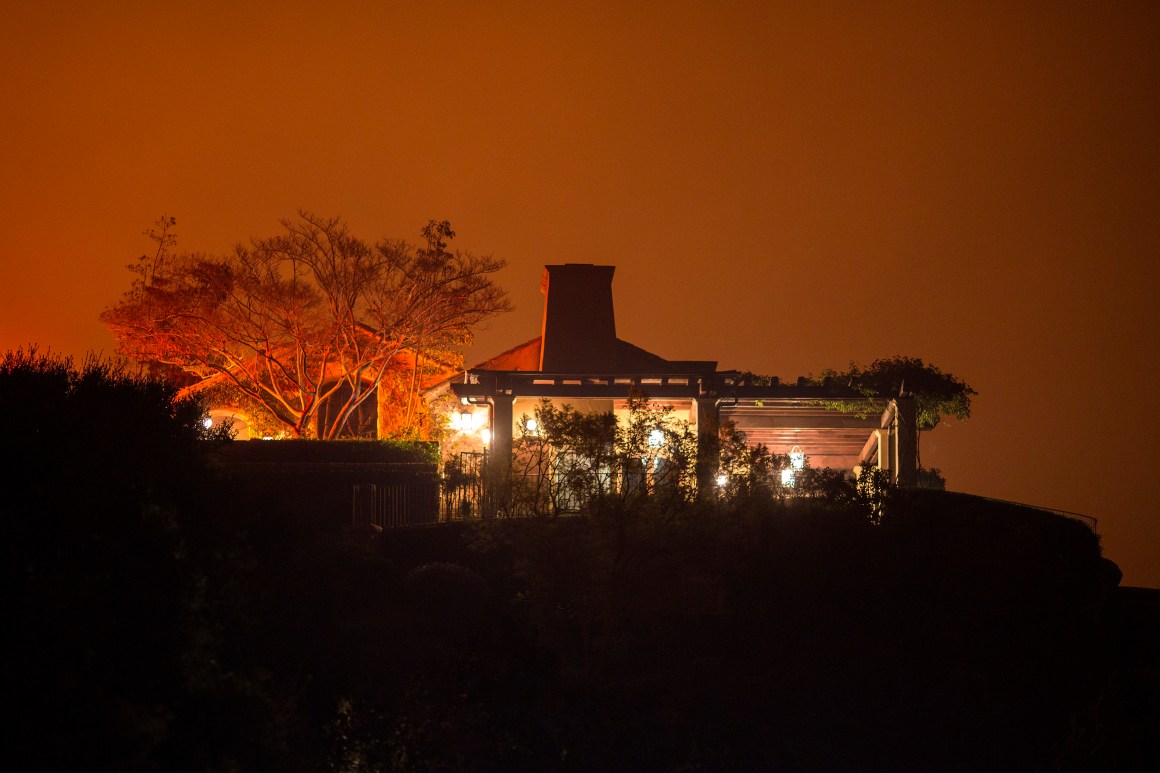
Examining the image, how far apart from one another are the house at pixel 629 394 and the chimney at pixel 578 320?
25 millimetres

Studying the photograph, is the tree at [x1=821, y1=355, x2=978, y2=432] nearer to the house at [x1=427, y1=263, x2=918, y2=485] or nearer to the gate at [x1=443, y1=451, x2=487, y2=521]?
the house at [x1=427, y1=263, x2=918, y2=485]

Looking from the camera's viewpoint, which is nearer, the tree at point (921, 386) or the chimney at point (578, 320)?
the tree at point (921, 386)

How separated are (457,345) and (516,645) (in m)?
13.6

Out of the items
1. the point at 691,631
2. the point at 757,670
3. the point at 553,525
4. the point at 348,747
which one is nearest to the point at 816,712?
the point at 757,670

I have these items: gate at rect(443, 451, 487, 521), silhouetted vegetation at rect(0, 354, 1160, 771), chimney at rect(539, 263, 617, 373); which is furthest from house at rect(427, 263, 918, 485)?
silhouetted vegetation at rect(0, 354, 1160, 771)

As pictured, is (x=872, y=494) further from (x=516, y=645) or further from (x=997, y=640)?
(x=516, y=645)

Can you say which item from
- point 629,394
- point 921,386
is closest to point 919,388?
point 921,386

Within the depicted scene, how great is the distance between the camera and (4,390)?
9.76m

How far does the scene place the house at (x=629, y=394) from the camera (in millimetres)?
20938

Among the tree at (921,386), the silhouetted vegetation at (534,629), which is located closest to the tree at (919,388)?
the tree at (921,386)

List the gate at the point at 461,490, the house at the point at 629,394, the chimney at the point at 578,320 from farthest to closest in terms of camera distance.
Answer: the chimney at the point at 578,320 → the house at the point at 629,394 → the gate at the point at 461,490

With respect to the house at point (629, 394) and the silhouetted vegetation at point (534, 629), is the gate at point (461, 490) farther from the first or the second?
the silhouetted vegetation at point (534, 629)

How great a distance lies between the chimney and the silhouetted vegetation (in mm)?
11410

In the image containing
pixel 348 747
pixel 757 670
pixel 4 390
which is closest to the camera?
pixel 4 390
